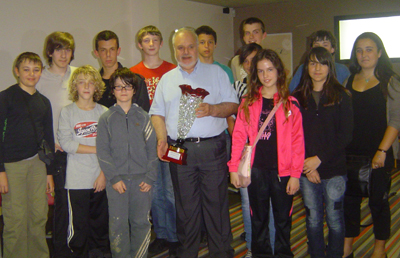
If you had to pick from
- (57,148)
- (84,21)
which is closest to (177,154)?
(57,148)

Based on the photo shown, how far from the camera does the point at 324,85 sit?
7.65 ft

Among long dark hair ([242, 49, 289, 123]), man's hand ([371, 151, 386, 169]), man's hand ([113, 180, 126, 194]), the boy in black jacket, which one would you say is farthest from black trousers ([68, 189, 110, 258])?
man's hand ([371, 151, 386, 169])

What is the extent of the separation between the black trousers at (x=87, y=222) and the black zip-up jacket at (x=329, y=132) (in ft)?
5.62

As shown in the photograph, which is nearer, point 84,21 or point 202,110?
point 202,110

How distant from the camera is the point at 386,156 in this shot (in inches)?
97.9

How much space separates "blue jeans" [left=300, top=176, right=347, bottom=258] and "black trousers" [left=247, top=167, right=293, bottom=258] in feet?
0.46

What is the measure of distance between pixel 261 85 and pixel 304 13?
210 inches

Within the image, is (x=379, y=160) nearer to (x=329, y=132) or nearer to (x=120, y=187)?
(x=329, y=132)

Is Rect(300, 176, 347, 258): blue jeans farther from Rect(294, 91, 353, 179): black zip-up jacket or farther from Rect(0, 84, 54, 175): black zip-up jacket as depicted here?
Rect(0, 84, 54, 175): black zip-up jacket

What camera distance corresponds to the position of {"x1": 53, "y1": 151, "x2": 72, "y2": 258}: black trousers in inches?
103

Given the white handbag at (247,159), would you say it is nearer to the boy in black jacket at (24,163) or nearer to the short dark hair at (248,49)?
the short dark hair at (248,49)

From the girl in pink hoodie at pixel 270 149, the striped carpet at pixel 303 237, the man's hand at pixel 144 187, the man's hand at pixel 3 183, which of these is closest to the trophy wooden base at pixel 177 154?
the man's hand at pixel 144 187

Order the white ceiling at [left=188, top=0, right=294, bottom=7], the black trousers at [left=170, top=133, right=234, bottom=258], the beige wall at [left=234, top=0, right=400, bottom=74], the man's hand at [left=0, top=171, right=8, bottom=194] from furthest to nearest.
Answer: the white ceiling at [left=188, top=0, right=294, bottom=7], the beige wall at [left=234, top=0, right=400, bottom=74], the black trousers at [left=170, top=133, right=234, bottom=258], the man's hand at [left=0, top=171, right=8, bottom=194]

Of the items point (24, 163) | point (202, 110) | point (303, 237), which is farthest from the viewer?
point (303, 237)
